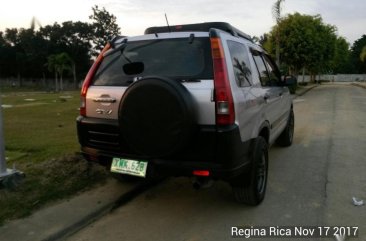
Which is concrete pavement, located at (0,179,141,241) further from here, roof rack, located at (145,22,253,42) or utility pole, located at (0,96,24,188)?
roof rack, located at (145,22,253,42)

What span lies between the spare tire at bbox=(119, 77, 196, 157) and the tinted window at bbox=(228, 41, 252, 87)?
28.9 inches

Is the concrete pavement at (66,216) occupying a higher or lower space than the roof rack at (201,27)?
lower

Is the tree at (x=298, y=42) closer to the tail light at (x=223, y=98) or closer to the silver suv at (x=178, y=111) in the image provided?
the silver suv at (x=178, y=111)

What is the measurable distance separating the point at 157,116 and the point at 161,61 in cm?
75

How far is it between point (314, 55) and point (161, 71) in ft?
104

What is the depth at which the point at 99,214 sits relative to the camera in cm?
453

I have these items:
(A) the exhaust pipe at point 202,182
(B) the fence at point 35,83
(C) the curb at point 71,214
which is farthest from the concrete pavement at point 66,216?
(B) the fence at point 35,83

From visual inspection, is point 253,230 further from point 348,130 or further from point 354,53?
point 354,53

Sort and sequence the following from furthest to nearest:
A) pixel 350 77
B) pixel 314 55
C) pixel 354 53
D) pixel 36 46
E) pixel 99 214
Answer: pixel 354 53, pixel 350 77, pixel 36 46, pixel 314 55, pixel 99 214

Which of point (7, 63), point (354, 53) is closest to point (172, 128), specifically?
point (7, 63)

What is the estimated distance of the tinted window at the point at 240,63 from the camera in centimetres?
423

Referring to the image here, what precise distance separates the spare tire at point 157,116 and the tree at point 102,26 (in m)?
75.6

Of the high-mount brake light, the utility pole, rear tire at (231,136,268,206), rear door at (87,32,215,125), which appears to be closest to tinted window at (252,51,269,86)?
rear tire at (231,136,268,206)

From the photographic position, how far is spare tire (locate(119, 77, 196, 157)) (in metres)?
3.70
